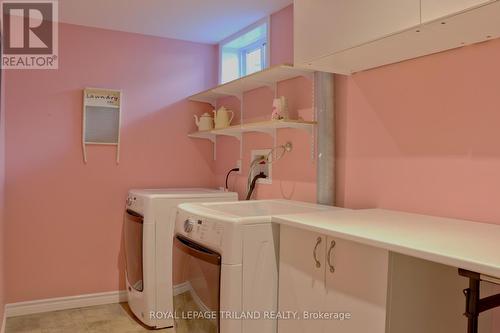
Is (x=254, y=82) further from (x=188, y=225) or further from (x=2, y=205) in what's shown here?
(x=2, y=205)

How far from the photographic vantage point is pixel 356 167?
2244mm

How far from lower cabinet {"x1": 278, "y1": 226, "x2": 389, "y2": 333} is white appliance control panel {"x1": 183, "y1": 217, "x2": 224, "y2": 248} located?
29cm

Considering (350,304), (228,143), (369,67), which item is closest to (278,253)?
(350,304)

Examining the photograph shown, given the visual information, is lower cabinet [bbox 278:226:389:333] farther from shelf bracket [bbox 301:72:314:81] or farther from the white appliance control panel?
shelf bracket [bbox 301:72:314:81]

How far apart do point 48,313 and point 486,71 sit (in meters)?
3.31

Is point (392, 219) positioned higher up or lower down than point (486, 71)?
lower down

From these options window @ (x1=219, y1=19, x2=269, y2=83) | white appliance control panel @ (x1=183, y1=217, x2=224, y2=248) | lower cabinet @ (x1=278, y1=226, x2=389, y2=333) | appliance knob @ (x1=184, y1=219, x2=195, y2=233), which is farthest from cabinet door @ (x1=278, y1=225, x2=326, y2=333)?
window @ (x1=219, y1=19, x2=269, y2=83)

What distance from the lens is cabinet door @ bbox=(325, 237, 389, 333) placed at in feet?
4.40

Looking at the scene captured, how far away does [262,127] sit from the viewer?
2.76 meters

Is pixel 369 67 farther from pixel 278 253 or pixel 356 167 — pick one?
pixel 278 253

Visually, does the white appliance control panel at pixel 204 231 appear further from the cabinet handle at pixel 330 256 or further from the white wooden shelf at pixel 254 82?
the white wooden shelf at pixel 254 82

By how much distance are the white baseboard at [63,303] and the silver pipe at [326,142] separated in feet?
6.92

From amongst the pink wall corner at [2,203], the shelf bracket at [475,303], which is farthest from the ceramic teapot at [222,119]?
the shelf bracket at [475,303]

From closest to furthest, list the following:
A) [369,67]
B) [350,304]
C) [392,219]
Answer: [350,304]
[392,219]
[369,67]
